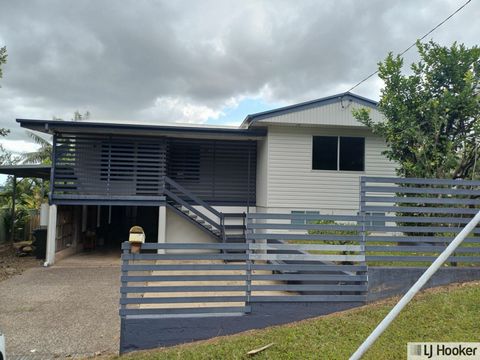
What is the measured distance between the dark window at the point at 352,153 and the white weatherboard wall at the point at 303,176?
154 millimetres

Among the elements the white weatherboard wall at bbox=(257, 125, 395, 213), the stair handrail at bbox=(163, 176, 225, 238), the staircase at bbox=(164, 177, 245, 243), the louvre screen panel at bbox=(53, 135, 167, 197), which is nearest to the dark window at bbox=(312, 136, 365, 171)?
the white weatherboard wall at bbox=(257, 125, 395, 213)

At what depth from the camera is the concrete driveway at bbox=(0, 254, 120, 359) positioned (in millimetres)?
4535

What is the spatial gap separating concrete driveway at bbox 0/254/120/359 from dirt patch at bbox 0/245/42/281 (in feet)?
1.25

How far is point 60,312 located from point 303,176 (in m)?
7.55

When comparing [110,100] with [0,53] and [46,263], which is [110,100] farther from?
[46,263]

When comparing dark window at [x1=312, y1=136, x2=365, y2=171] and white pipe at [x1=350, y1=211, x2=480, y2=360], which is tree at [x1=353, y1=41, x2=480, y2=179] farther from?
dark window at [x1=312, y1=136, x2=365, y2=171]

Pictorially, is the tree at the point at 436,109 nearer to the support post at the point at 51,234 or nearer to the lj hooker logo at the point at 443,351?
the lj hooker logo at the point at 443,351

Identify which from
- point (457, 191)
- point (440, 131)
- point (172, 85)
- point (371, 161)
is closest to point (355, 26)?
point (371, 161)

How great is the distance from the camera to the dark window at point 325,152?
11055 mm

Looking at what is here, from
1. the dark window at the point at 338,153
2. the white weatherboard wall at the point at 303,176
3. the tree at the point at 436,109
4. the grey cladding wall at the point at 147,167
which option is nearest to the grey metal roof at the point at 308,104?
the white weatherboard wall at the point at 303,176

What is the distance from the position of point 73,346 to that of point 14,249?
34.1 ft

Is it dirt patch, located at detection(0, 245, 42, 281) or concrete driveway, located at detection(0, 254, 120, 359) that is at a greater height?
concrete driveway, located at detection(0, 254, 120, 359)

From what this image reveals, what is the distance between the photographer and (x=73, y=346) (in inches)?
179

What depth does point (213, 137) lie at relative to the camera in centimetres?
1137
